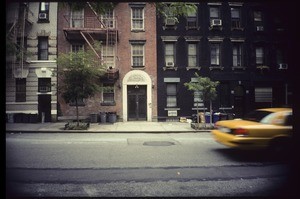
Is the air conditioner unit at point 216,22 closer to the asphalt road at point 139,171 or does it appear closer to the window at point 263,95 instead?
the window at point 263,95

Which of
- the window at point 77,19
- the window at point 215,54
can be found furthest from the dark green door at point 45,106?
the window at point 215,54

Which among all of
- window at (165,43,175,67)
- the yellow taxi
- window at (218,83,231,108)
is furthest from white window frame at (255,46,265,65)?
the yellow taxi

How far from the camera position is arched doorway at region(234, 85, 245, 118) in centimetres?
2331

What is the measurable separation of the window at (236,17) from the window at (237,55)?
178 centimetres

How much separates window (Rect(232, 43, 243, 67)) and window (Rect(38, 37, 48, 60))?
17162 mm

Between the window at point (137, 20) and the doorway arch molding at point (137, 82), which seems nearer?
the doorway arch molding at point (137, 82)

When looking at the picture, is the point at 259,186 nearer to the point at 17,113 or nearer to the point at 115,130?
the point at 115,130

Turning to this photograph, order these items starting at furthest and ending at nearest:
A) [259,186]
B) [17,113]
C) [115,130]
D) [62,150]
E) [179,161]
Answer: [17,113] < [115,130] < [62,150] < [179,161] < [259,186]

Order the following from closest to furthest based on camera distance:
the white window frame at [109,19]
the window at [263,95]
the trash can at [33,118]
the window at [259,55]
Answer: the trash can at [33,118], the white window frame at [109,19], the window at [263,95], the window at [259,55]

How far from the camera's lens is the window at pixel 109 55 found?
22.2 metres

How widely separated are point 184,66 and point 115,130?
994 cm

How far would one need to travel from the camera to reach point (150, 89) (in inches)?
890
